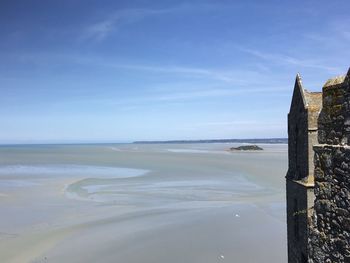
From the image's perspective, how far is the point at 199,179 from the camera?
1788 inches

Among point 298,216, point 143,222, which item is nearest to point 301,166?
point 298,216

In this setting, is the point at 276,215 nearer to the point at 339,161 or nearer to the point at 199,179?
the point at 199,179

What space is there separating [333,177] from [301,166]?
7.01 m

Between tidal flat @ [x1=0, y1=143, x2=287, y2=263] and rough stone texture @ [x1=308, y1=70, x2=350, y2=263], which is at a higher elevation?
rough stone texture @ [x1=308, y1=70, x2=350, y2=263]

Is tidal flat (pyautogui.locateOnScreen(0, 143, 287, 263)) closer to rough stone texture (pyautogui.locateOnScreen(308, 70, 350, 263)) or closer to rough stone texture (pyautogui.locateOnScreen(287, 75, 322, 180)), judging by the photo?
rough stone texture (pyautogui.locateOnScreen(287, 75, 322, 180))

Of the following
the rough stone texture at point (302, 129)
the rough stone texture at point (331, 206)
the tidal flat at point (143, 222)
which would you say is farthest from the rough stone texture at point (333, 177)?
the tidal flat at point (143, 222)

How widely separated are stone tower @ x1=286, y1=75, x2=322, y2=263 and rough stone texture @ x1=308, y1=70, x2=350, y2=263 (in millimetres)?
5290

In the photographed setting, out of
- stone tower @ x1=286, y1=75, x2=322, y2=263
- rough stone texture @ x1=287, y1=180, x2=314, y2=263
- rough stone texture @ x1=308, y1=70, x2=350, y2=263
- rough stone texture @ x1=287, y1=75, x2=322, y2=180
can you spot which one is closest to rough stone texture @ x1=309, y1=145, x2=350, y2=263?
rough stone texture @ x1=308, y1=70, x2=350, y2=263

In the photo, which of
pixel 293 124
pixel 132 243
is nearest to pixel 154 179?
pixel 132 243

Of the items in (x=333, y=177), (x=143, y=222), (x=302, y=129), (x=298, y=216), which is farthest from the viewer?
(x=143, y=222)

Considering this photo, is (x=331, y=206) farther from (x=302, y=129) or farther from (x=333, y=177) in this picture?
(x=302, y=129)

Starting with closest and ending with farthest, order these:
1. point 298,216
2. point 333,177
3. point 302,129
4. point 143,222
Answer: point 333,177
point 298,216
point 302,129
point 143,222

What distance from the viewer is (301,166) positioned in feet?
37.0

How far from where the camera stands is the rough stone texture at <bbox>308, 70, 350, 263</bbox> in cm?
428
